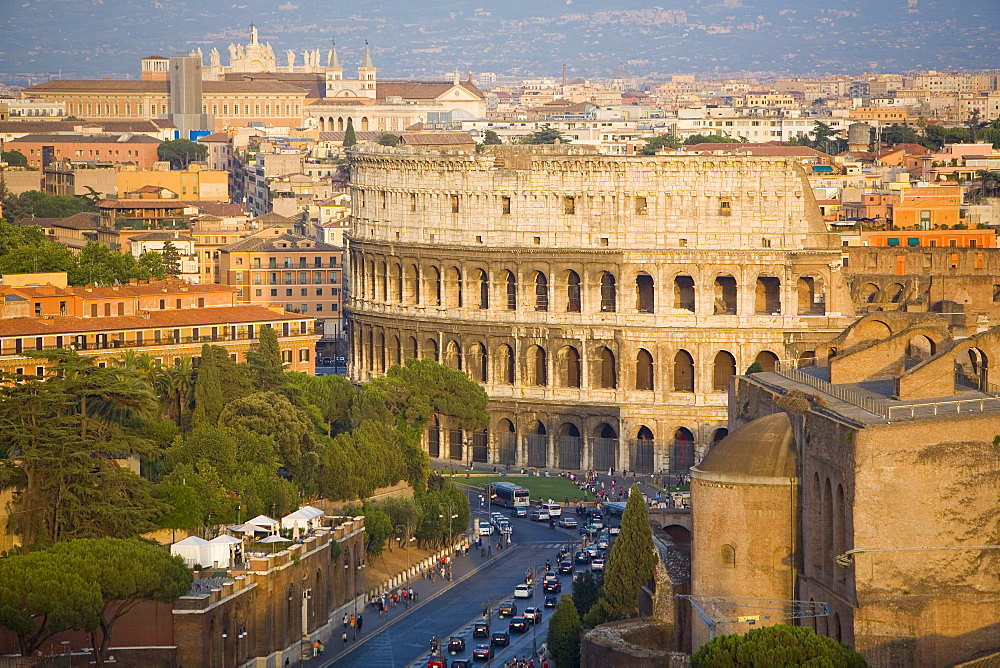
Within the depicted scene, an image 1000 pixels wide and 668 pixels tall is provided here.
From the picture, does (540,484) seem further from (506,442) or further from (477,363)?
(477,363)

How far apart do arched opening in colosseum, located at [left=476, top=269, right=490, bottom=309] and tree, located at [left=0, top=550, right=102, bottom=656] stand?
6203 cm

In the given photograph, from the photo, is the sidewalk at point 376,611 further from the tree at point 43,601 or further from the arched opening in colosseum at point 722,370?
the arched opening in colosseum at point 722,370

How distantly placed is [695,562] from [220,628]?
1585cm

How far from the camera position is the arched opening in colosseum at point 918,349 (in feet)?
274

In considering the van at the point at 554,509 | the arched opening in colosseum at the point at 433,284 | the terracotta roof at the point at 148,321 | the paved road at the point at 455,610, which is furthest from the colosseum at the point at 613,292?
the paved road at the point at 455,610

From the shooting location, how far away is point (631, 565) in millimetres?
80688

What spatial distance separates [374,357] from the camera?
5748 inches

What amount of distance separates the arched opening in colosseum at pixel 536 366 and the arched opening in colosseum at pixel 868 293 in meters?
17.8

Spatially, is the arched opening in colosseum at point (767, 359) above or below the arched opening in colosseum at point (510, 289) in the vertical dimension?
below

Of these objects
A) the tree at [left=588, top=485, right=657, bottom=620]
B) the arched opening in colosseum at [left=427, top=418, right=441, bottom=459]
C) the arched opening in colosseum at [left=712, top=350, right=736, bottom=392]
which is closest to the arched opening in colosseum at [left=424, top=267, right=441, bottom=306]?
the arched opening in colosseum at [left=427, top=418, right=441, bottom=459]

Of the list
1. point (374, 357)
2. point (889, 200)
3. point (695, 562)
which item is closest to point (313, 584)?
point (695, 562)

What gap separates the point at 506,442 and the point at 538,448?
2224 millimetres

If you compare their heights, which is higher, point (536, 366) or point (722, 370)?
point (722, 370)

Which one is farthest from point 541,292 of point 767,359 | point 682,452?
point 767,359
